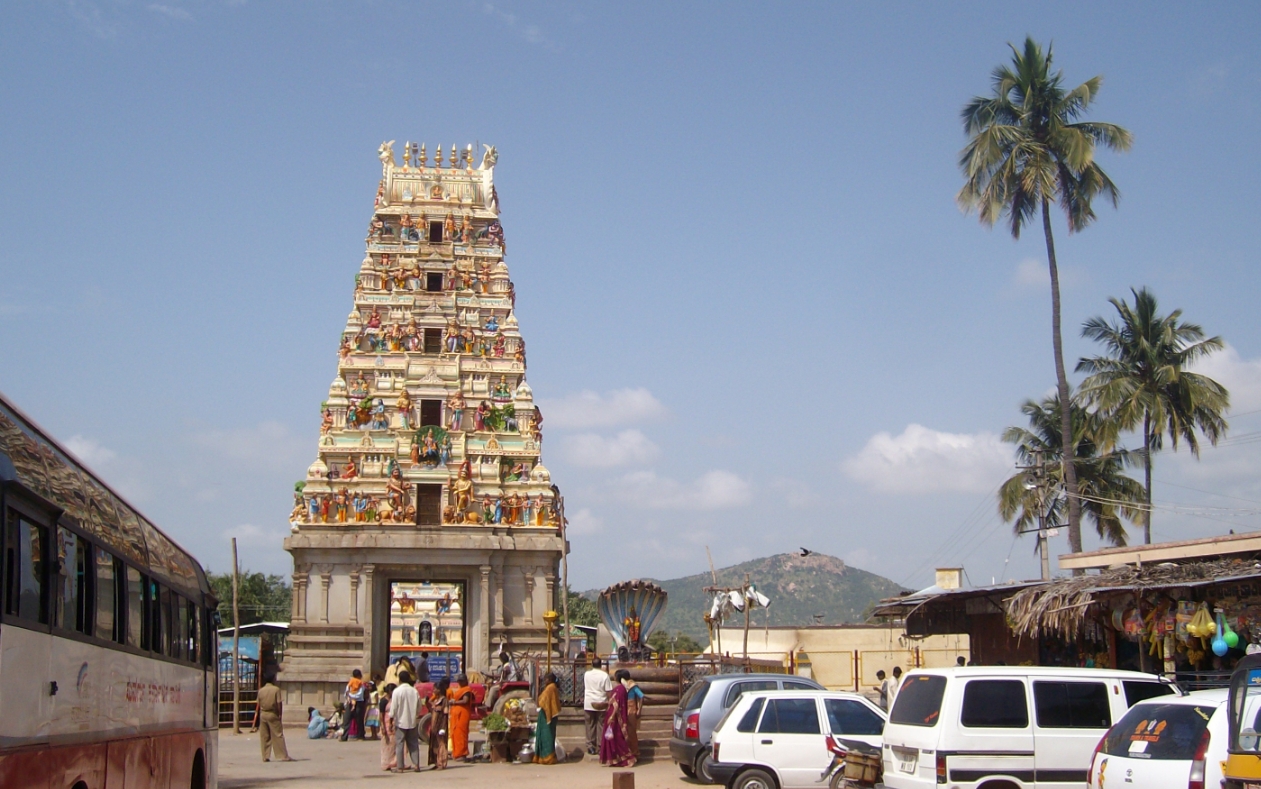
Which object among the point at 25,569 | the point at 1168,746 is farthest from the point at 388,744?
the point at 25,569

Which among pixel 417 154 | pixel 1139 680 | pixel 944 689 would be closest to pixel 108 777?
pixel 944 689

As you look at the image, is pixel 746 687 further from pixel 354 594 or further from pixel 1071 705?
pixel 354 594

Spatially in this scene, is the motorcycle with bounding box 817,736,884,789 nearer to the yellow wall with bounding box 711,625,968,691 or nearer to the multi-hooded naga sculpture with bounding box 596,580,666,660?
the multi-hooded naga sculpture with bounding box 596,580,666,660

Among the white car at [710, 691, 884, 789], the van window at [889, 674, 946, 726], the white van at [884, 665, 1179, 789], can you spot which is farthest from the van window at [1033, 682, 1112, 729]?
the white car at [710, 691, 884, 789]

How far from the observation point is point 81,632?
8180mm

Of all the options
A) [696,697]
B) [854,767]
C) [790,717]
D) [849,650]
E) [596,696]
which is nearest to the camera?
[854,767]

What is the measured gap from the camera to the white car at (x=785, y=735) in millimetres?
14797

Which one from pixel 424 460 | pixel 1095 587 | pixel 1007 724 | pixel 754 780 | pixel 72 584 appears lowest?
pixel 754 780

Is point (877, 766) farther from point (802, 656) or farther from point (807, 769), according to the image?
point (802, 656)

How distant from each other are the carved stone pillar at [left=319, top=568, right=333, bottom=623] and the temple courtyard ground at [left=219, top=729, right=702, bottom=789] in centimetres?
1053

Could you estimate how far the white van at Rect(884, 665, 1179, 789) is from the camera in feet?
37.6

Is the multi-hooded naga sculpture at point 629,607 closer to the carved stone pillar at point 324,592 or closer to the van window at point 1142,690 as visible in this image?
the carved stone pillar at point 324,592

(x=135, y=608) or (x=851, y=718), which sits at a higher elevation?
(x=135, y=608)

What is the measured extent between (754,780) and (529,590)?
2097cm
